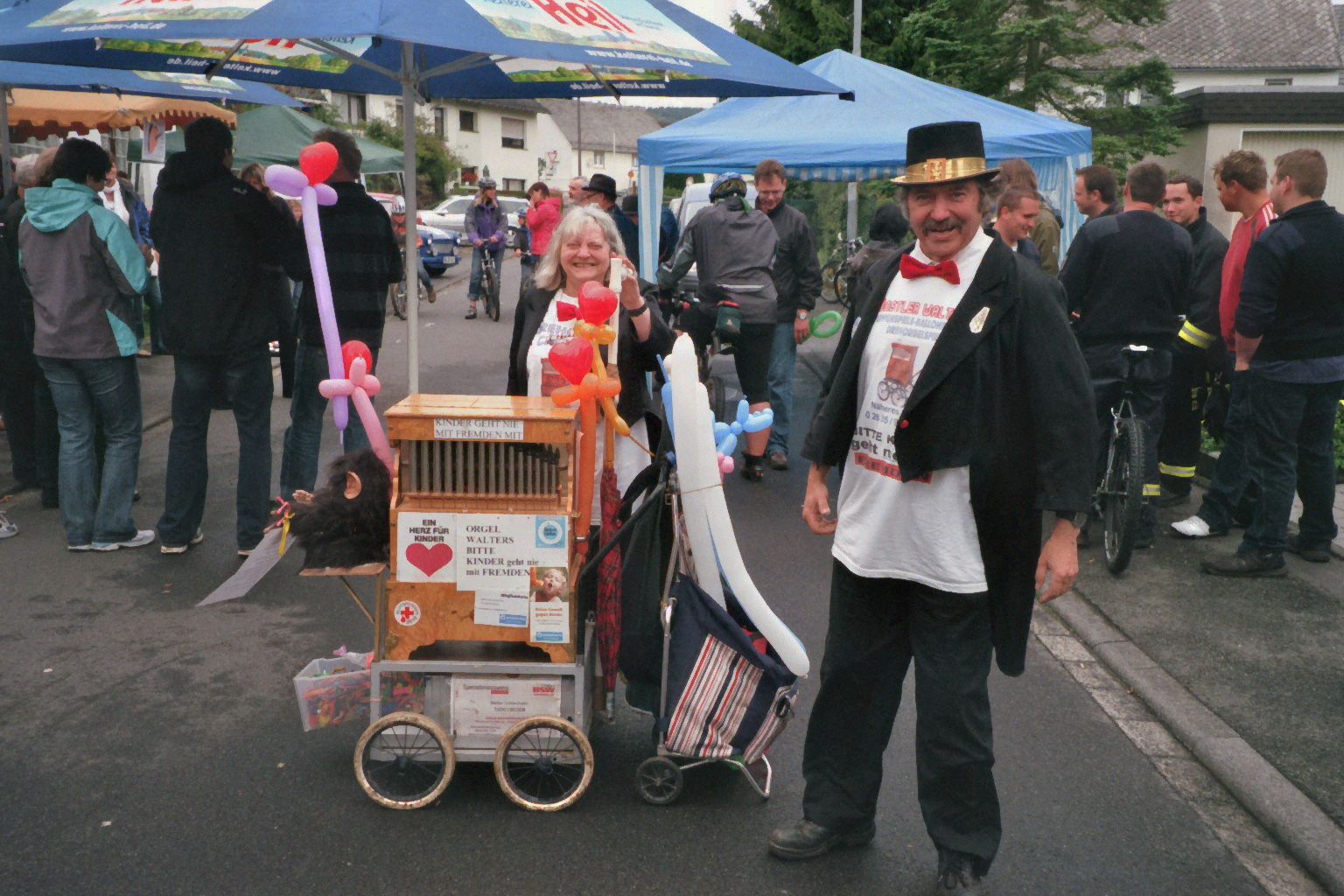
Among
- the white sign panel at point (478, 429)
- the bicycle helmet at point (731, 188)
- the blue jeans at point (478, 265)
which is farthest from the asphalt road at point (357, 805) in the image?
the blue jeans at point (478, 265)

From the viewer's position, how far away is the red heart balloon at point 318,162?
11.9 feet

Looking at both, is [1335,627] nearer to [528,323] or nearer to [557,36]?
[528,323]

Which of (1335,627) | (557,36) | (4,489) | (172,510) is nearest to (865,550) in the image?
(557,36)

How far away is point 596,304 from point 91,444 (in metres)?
3.98

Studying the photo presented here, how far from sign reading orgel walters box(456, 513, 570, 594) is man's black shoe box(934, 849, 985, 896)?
4.38 ft

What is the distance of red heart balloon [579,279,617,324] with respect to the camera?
3.52m

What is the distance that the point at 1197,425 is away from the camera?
7.43m

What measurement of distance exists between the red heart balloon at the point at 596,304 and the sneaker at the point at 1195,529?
15.2 ft

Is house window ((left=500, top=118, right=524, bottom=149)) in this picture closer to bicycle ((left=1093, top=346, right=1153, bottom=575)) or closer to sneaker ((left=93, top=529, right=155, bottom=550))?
sneaker ((left=93, top=529, right=155, bottom=550))

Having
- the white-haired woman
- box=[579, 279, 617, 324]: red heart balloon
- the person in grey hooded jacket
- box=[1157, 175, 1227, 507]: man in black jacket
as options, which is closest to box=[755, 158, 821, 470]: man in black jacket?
box=[1157, 175, 1227, 507]: man in black jacket

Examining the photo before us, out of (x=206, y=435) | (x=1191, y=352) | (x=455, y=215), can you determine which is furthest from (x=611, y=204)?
(x=455, y=215)

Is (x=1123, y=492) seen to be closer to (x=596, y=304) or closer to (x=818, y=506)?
(x=818, y=506)

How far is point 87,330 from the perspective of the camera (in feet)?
19.6

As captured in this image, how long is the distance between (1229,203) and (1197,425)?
162 cm
